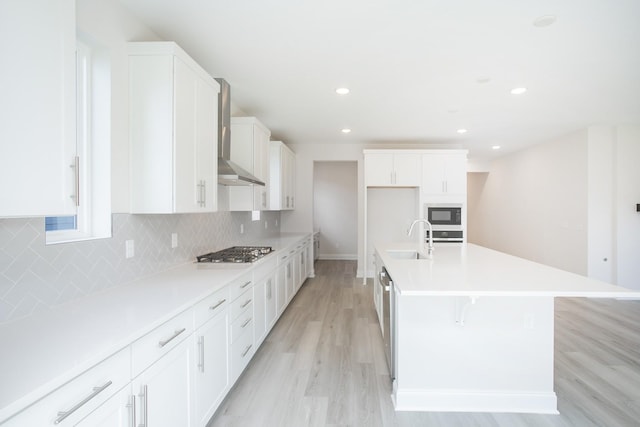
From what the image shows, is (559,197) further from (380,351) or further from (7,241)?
(7,241)

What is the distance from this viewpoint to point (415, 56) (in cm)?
270

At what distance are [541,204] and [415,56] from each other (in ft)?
16.8

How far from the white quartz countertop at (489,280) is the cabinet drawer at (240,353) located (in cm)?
121

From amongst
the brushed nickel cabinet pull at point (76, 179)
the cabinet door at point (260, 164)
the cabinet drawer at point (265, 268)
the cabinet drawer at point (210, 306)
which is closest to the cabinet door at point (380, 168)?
the cabinet door at point (260, 164)

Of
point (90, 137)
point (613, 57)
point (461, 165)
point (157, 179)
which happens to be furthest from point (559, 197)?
point (90, 137)

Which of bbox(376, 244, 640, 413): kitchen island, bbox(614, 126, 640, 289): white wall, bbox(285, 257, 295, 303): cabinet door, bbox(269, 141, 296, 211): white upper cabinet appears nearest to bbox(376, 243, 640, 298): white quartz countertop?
bbox(376, 244, 640, 413): kitchen island

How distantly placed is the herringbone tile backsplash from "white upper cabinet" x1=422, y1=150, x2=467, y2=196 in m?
4.18

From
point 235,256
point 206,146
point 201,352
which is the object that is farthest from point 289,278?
point 201,352

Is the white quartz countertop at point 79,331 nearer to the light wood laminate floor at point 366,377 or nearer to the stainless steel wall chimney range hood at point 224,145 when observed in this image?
the light wood laminate floor at point 366,377

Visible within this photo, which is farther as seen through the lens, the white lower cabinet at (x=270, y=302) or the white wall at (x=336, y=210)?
the white wall at (x=336, y=210)

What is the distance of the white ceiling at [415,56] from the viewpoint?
2.08m

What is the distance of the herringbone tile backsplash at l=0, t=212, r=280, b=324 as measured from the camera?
4.42 feet

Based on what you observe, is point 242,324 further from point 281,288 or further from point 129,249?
point 281,288

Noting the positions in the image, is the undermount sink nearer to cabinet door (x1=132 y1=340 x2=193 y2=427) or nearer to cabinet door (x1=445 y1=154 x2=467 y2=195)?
cabinet door (x1=132 y1=340 x2=193 y2=427)
